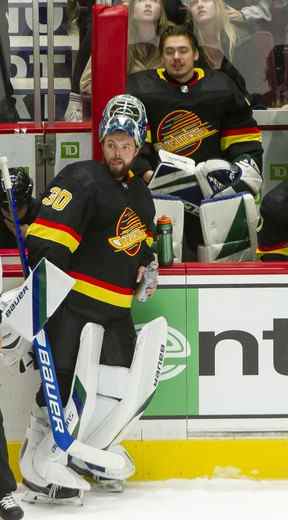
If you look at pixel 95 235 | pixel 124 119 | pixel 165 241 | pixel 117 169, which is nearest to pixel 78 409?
pixel 95 235

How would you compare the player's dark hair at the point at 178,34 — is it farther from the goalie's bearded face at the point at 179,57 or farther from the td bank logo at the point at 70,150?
the td bank logo at the point at 70,150

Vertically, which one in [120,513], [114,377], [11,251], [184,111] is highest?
[184,111]

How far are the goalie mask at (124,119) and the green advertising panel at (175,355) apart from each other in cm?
55

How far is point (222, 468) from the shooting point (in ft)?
17.1

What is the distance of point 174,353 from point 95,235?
54cm

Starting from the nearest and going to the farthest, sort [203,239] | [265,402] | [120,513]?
1. [120,513]
2. [265,402]
3. [203,239]

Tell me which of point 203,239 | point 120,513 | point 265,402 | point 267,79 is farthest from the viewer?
point 267,79

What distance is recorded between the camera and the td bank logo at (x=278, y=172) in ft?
20.8

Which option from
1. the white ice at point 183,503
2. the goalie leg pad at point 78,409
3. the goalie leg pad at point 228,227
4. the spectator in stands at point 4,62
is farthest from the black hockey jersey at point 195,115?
the white ice at point 183,503

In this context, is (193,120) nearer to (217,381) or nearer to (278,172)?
(278,172)

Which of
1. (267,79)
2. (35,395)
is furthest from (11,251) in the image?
(267,79)

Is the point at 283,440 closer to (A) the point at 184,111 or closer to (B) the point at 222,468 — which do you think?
(B) the point at 222,468

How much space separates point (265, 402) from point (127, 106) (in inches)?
43.6

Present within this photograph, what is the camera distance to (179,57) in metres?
5.63
